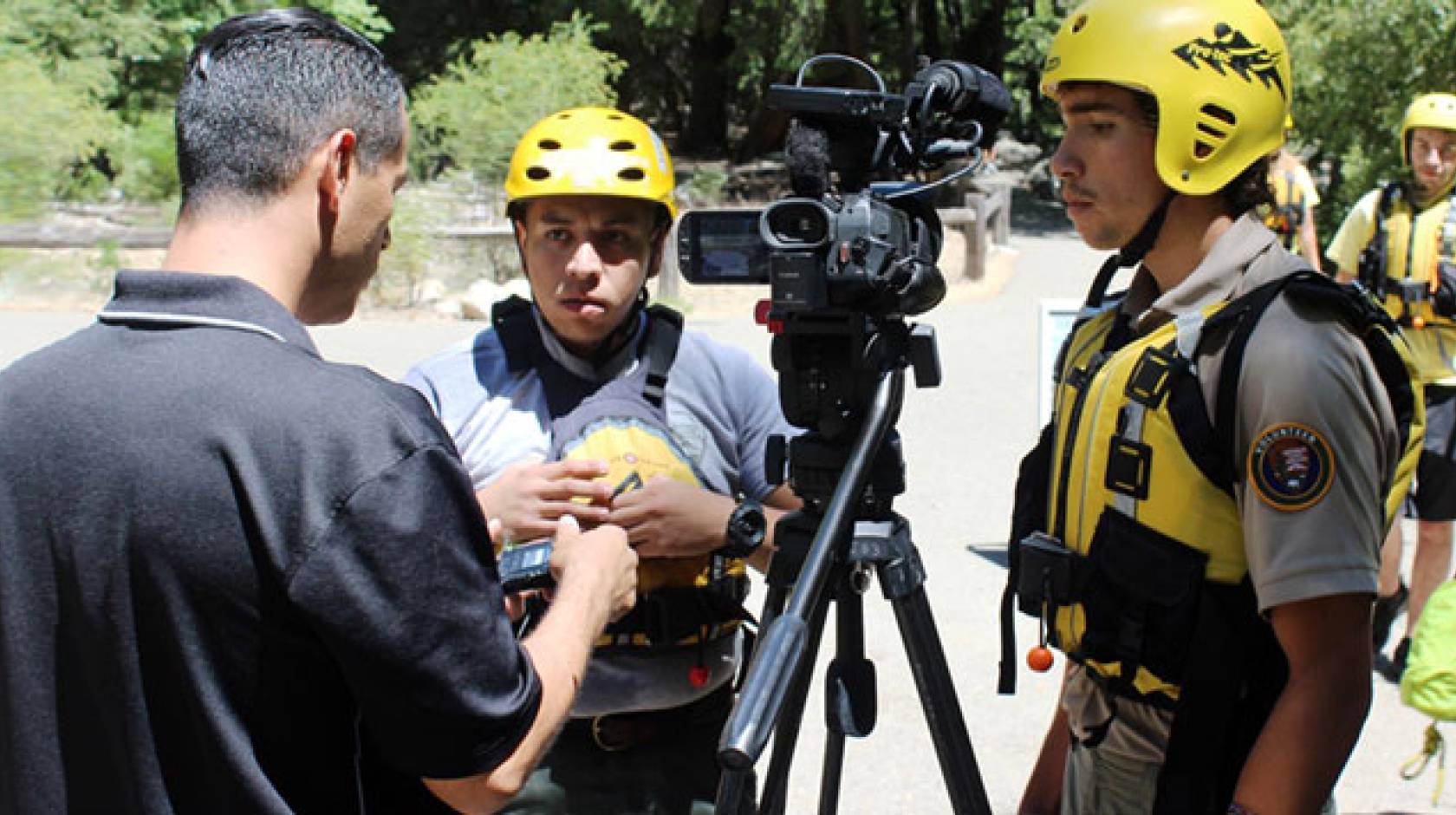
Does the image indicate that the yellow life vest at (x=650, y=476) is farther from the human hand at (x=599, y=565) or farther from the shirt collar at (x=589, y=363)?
the human hand at (x=599, y=565)

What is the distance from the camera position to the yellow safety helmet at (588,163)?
277cm

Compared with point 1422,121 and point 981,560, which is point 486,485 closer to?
point 981,560

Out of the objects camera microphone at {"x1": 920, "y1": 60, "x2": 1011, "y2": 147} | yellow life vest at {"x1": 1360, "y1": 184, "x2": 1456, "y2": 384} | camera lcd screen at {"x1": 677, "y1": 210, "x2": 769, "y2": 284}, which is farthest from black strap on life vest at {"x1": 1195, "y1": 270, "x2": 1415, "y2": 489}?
yellow life vest at {"x1": 1360, "y1": 184, "x2": 1456, "y2": 384}

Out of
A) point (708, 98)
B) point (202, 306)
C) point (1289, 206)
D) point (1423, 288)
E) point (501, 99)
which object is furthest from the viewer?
point (708, 98)

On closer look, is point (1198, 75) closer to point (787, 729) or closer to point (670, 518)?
point (670, 518)

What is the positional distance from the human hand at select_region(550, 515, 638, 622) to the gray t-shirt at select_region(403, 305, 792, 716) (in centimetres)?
49

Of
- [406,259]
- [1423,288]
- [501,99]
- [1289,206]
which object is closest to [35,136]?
[406,259]

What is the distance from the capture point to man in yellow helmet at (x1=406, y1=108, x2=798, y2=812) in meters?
2.50

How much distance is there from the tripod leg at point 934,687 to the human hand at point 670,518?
1.13ft

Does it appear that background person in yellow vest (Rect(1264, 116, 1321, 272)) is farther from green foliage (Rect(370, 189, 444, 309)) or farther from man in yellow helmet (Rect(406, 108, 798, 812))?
green foliage (Rect(370, 189, 444, 309))

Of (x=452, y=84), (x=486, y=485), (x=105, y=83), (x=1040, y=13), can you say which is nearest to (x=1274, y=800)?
(x=486, y=485)

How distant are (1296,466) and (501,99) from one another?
1633cm

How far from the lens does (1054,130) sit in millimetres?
29516

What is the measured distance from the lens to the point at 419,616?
5.12 ft
